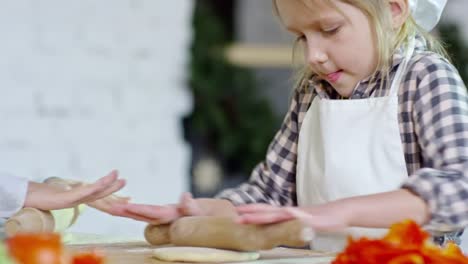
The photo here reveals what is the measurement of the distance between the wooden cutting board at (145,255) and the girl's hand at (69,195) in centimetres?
7

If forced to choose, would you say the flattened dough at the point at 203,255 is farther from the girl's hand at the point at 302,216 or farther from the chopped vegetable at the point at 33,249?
the chopped vegetable at the point at 33,249

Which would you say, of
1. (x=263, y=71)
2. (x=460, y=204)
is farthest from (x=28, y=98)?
(x=263, y=71)

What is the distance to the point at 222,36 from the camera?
11.7 feet

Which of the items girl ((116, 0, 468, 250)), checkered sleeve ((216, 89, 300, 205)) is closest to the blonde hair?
girl ((116, 0, 468, 250))

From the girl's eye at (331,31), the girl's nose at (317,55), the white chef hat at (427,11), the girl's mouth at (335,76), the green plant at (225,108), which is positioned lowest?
the green plant at (225,108)

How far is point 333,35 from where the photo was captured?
1.19 metres

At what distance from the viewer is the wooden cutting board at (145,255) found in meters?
0.97

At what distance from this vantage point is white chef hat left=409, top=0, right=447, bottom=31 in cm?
129

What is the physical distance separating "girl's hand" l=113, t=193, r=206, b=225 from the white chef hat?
1.34 feet

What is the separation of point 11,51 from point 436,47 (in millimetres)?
1354

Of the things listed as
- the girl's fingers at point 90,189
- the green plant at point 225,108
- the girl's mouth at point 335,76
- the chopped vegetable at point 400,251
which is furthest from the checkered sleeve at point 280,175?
the green plant at point 225,108

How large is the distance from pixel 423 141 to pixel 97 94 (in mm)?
1649

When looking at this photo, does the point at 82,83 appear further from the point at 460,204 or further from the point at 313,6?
the point at 460,204

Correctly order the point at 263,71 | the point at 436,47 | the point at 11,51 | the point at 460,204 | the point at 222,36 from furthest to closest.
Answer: the point at 263,71 < the point at 222,36 < the point at 11,51 < the point at 436,47 < the point at 460,204
